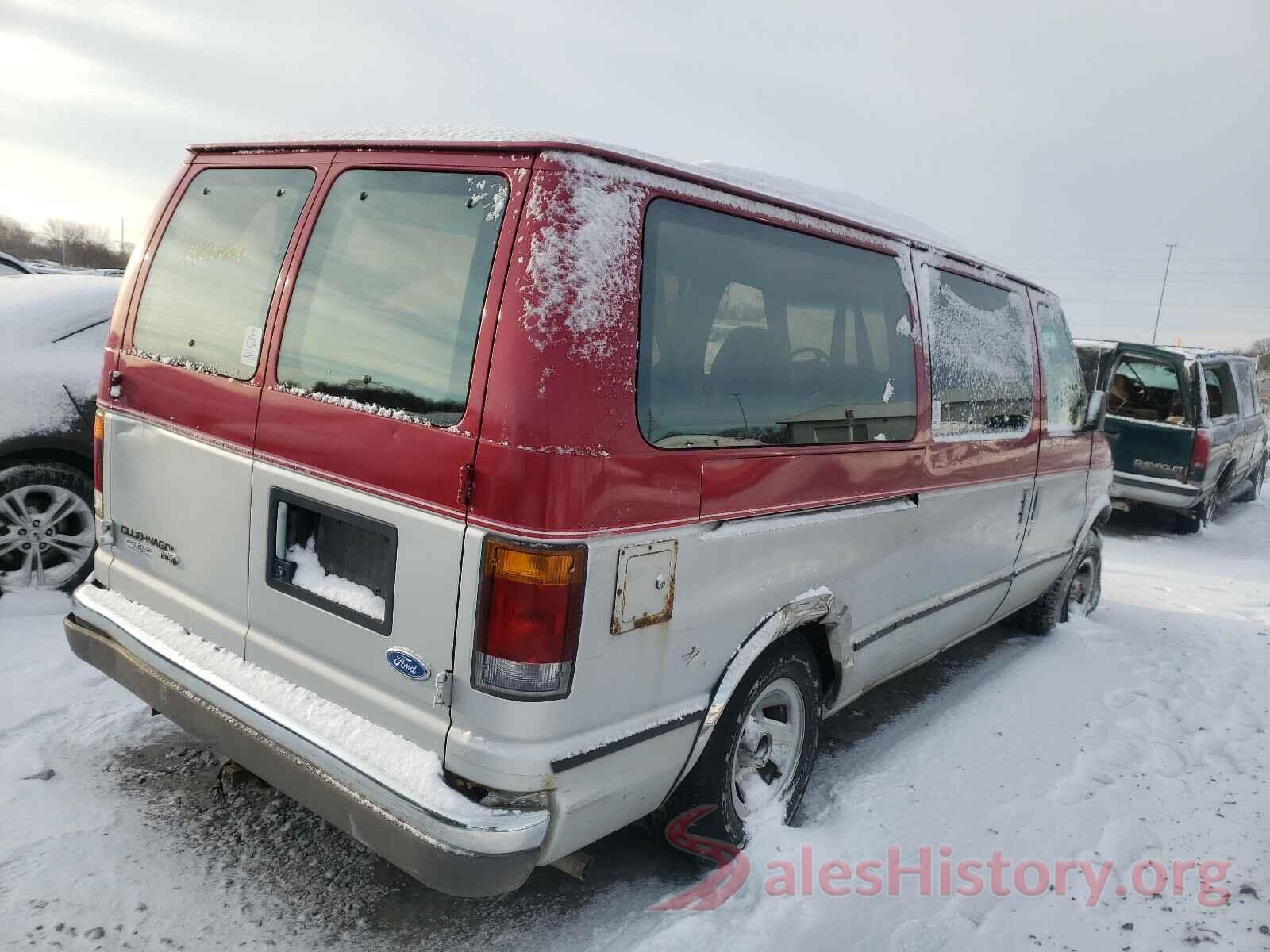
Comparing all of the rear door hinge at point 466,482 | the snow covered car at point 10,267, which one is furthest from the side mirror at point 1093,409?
the snow covered car at point 10,267

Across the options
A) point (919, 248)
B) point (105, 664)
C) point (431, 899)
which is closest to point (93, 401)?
point (105, 664)

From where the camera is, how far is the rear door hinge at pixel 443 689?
82.9 inches

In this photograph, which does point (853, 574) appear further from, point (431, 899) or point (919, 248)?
point (431, 899)

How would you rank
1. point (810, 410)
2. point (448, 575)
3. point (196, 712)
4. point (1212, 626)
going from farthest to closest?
point (1212, 626), point (810, 410), point (196, 712), point (448, 575)

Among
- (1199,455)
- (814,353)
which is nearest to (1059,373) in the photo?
(814,353)

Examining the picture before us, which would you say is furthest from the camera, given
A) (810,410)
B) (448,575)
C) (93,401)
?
(93,401)

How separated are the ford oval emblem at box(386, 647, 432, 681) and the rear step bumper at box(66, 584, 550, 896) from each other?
0.27 m

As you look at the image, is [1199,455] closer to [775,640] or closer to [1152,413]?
[1152,413]

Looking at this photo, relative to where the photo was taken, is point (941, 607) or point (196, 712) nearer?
point (196, 712)

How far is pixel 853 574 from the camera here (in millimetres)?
3119

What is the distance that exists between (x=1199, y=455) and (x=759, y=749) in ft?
27.3

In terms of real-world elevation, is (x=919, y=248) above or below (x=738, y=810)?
above

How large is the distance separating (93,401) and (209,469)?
7.59 ft

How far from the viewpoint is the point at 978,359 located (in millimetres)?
3859
